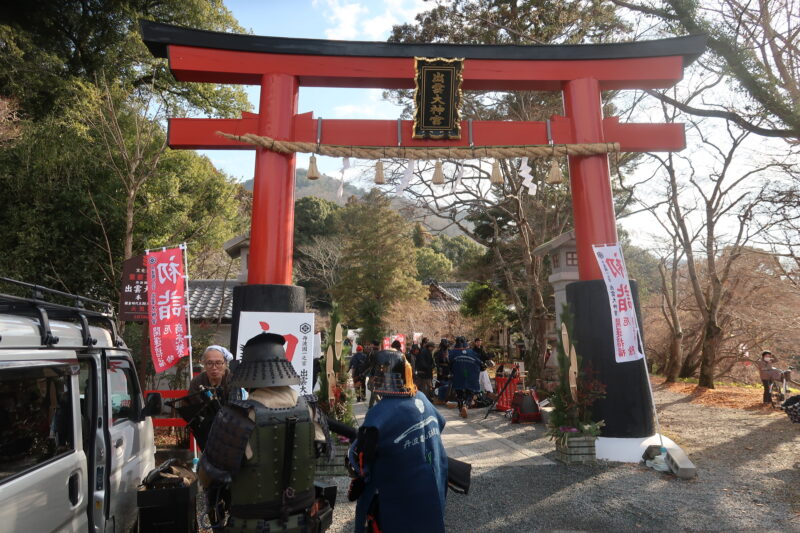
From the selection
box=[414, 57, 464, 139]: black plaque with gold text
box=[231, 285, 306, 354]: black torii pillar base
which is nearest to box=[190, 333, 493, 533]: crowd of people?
box=[231, 285, 306, 354]: black torii pillar base

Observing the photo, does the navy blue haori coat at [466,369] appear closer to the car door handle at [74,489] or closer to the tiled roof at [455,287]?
the car door handle at [74,489]

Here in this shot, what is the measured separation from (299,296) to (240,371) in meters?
4.56

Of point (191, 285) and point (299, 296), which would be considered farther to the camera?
point (191, 285)

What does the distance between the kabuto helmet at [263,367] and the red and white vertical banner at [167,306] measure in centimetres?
502

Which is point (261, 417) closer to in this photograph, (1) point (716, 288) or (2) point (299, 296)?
(2) point (299, 296)

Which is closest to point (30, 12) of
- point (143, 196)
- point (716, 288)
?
point (143, 196)

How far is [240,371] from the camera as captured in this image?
2947 millimetres

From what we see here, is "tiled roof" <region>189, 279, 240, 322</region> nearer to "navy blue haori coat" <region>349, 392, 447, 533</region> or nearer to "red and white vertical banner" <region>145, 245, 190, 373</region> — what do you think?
"red and white vertical banner" <region>145, 245, 190, 373</region>

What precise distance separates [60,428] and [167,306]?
4625mm

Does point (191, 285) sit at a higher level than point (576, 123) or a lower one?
lower

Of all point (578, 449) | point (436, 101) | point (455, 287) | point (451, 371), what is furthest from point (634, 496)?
point (455, 287)

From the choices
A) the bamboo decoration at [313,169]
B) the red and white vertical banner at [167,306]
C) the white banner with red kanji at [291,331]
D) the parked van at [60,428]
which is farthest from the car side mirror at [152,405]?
the bamboo decoration at [313,169]

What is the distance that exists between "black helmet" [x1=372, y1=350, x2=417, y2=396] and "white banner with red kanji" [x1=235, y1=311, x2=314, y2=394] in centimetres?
364

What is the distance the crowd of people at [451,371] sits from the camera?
39.8 ft
